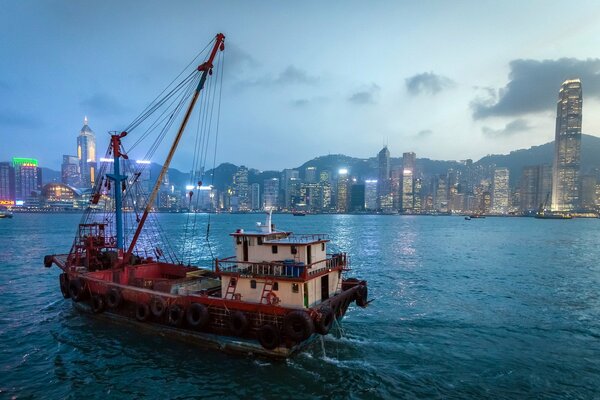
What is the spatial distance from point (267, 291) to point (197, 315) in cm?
352

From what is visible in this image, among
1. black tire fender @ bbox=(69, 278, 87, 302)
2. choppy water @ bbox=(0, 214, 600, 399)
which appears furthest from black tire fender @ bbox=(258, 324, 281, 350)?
black tire fender @ bbox=(69, 278, 87, 302)

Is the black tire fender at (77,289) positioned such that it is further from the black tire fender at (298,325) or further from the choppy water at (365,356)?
the black tire fender at (298,325)

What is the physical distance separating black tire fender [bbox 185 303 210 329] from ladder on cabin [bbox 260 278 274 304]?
2719 mm

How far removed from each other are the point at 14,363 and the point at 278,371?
38.2 ft

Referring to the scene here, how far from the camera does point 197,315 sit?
16109mm

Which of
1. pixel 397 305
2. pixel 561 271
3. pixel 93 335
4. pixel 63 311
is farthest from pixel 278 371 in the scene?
pixel 561 271

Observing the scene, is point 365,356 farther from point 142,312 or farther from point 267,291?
point 142,312

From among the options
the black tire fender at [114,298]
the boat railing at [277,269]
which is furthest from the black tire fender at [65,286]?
the boat railing at [277,269]

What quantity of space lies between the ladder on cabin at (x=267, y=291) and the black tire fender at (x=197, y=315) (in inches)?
107

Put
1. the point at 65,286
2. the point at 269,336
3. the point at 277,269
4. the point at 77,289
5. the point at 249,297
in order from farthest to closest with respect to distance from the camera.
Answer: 1. the point at 65,286
2. the point at 77,289
3. the point at 249,297
4. the point at 277,269
5. the point at 269,336

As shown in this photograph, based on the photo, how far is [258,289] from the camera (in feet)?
51.3

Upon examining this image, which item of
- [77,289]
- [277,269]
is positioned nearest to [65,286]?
[77,289]

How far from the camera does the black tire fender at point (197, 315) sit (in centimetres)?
1588

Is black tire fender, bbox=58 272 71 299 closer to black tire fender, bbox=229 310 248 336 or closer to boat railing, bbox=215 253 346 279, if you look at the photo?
boat railing, bbox=215 253 346 279
